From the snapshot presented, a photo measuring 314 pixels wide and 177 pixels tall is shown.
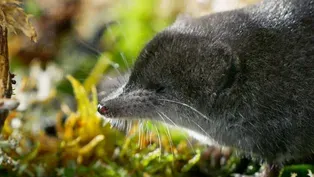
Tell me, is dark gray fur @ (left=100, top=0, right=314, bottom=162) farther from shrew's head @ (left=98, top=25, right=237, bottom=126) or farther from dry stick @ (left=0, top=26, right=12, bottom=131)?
dry stick @ (left=0, top=26, right=12, bottom=131)

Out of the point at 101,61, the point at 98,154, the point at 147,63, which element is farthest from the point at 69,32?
the point at 147,63

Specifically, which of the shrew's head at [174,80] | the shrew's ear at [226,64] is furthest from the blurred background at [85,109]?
the shrew's ear at [226,64]

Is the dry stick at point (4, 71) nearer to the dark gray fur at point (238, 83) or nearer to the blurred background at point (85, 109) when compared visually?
the blurred background at point (85, 109)

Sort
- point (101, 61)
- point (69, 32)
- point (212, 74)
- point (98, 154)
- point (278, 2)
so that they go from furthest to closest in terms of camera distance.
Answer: point (69, 32), point (101, 61), point (98, 154), point (278, 2), point (212, 74)

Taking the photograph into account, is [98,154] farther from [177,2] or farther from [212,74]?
[177,2]

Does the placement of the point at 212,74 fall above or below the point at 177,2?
below
